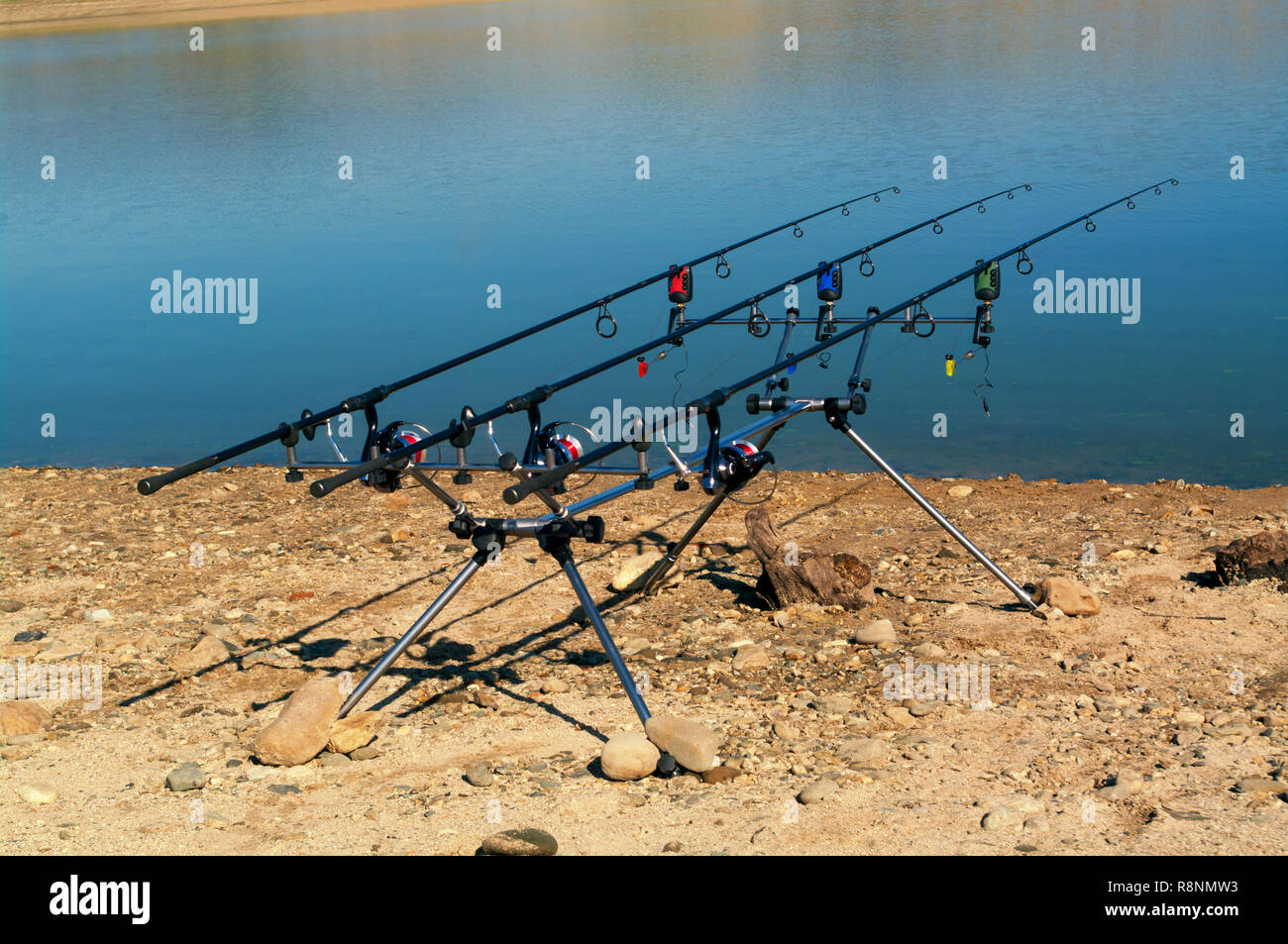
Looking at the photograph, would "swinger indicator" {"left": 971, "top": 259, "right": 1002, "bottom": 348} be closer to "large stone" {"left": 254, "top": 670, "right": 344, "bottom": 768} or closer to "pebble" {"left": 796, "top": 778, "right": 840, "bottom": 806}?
"pebble" {"left": 796, "top": 778, "right": 840, "bottom": 806}

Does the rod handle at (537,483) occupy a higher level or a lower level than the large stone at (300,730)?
higher

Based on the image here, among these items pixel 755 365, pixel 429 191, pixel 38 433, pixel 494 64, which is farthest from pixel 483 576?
pixel 494 64

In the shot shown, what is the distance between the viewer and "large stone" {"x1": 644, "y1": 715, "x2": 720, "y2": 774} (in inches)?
230

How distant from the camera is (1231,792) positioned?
5.44 metres

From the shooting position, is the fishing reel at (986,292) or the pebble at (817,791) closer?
the pebble at (817,791)

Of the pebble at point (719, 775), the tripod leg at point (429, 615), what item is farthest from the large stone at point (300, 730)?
the pebble at point (719, 775)

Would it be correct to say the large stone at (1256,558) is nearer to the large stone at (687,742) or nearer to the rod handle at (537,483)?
the large stone at (687,742)

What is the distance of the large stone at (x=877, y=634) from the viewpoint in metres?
7.30

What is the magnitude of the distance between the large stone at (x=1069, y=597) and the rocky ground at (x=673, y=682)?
3.3 inches

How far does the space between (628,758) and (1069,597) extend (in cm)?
300

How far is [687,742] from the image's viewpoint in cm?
586

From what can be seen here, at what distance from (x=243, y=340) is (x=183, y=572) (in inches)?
364

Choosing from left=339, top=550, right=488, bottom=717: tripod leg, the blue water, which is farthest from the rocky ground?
the blue water

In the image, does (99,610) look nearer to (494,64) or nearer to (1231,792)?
(1231,792)
